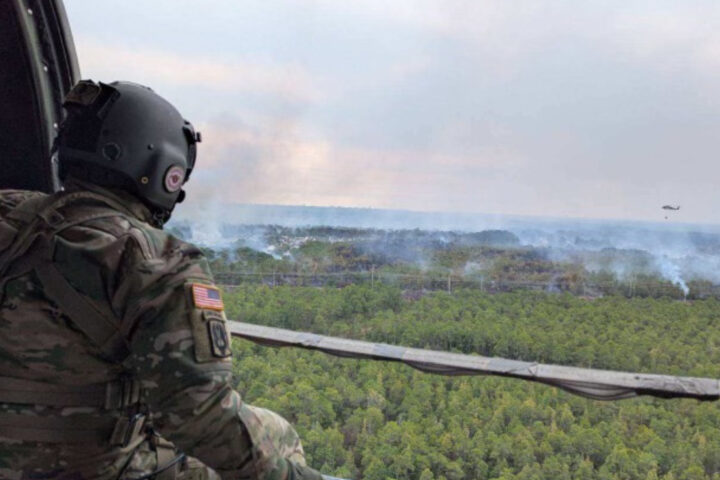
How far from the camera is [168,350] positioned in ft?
3.13

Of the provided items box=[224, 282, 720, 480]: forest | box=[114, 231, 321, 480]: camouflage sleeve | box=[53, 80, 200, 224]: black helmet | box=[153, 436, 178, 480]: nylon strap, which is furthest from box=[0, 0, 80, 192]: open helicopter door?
box=[114, 231, 321, 480]: camouflage sleeve

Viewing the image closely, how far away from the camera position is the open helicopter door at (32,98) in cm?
255

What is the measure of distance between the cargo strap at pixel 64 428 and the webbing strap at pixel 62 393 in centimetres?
2

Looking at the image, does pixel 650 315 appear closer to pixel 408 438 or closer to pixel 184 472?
pixel 408 438

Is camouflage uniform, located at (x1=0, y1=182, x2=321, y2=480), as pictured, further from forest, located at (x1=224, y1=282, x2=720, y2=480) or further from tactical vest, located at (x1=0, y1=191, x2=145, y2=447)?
forest, located at (x1=224, y1=282, x2=720, y2=480)

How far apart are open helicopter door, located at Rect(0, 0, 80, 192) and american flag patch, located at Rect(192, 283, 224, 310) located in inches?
74.5

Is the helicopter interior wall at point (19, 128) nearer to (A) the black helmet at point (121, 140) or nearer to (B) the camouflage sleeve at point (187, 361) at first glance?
(A) the black helmet at point (121, 140)

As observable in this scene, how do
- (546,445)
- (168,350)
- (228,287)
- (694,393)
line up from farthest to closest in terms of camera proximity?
(228,287) → (546,445) → (694,393) → (168,350)

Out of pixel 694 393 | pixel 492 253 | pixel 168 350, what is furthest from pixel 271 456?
pixel 492 253

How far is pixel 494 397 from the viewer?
9.00 ft

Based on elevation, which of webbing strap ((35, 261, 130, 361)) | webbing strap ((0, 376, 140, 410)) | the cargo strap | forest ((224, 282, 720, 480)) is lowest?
forest ((224, 282, 720, 480))

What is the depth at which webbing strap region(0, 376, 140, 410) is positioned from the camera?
1.06 m

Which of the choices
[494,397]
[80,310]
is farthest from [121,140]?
[494,397]

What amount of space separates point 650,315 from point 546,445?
0.96 meters
